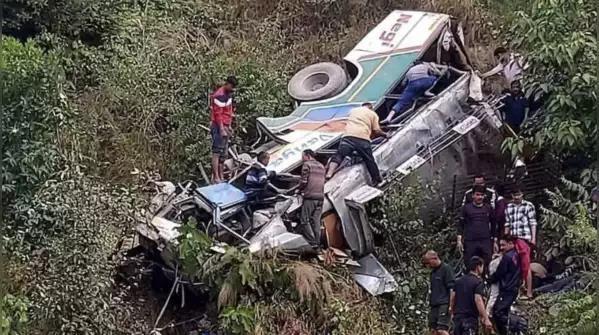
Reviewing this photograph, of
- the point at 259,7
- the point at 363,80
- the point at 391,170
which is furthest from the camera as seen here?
the point at 259,7

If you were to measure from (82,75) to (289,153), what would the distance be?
12.8 ft

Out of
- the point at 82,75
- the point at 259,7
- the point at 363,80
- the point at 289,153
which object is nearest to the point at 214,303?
the point at 289,153

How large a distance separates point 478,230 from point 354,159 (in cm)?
138

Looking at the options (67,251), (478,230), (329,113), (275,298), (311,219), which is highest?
(67,251)

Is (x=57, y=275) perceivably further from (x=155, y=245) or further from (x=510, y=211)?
(x=510, y=211)

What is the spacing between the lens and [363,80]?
1144cm

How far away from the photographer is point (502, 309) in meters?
8.62

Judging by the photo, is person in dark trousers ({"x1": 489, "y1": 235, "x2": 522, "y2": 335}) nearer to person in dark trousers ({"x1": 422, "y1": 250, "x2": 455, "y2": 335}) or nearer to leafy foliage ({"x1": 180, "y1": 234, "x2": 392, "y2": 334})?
person in dark trousers ({"x1": 422, "y1": 250, "x2": 455, "y2": 335})

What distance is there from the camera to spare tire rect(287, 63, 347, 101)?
1171cm

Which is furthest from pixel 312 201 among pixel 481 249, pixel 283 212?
pixel 481 249

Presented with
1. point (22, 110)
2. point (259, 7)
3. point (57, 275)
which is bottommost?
point (259, 7)

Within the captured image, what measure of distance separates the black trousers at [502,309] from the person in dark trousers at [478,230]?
0.71 meters

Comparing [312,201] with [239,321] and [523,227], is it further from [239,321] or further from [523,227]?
[523,227]

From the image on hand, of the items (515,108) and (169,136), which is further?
(169,136)
